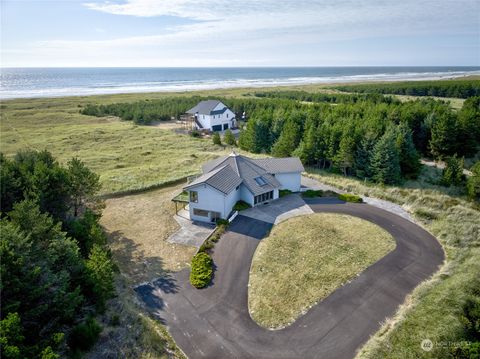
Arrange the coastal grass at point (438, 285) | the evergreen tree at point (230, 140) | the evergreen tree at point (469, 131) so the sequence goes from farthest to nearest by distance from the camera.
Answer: the evergreen tree at point (230, 140)
the evergreen tree at point (469, 131)
the coastal grass at point (438, 285)

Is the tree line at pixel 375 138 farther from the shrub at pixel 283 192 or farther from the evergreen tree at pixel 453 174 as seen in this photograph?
the shrub at pixel 283 192

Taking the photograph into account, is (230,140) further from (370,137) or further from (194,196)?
(194,196)

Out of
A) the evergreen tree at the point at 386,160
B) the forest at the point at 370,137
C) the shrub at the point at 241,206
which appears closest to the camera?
the shrub at the point at 241,206

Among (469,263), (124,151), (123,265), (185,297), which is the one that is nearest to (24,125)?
(124,151)

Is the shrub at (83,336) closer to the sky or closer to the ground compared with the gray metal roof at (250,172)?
closer to the ground

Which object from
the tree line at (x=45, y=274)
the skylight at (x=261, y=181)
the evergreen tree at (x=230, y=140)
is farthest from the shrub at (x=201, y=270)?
the evergreen tree at (x=230, y=140)

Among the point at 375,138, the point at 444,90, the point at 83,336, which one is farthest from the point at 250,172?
the point at 444,90

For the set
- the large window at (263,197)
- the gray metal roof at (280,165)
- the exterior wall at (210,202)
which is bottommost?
the large window at (263,197)
